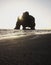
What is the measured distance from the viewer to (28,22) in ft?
206

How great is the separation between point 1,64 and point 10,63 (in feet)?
0.87

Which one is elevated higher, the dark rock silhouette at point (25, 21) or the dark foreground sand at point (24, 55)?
the dark foreground sand at point (24, 55)

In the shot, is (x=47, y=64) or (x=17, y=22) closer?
(x=47, y=64)

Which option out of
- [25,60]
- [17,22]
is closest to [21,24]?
[17,22]

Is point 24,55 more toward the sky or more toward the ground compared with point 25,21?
more toward the sky

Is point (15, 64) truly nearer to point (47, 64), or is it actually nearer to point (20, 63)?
point (20, 63)

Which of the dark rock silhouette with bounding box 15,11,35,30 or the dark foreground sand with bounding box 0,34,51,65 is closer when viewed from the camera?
A: the dark foreground sand with bounding box 0,34,51,65

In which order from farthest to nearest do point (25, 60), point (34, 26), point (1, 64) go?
1. point (34, 26)
2. point (25, 60)
3. point (1, 64)

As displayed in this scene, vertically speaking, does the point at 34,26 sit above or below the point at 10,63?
below

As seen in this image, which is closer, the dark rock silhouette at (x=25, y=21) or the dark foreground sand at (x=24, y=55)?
the dark foreground sand at (x=24, y=55)

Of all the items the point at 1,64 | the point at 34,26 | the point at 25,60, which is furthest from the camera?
the point at 34,26

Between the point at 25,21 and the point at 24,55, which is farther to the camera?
the point at 25,21

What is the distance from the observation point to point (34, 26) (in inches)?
2366

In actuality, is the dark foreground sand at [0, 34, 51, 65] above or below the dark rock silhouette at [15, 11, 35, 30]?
above
